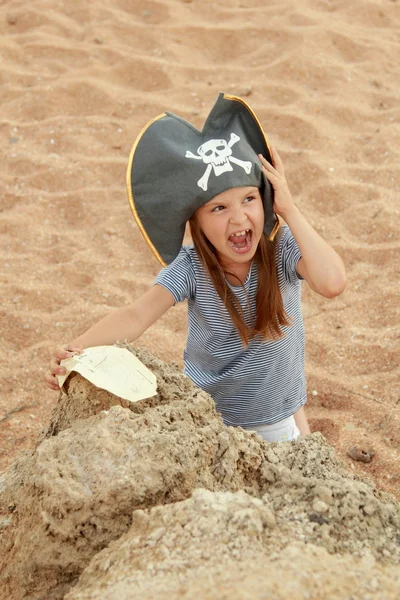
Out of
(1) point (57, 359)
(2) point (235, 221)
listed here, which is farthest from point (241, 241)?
(1) point (57, 359)

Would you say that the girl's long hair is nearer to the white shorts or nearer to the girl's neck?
the girl's neck

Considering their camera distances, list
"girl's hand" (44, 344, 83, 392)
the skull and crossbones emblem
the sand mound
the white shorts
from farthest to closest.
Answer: the white shorts → the skull and crossbones emblem → "girl's hand" (44, 344, 83, 392) → the sand mound

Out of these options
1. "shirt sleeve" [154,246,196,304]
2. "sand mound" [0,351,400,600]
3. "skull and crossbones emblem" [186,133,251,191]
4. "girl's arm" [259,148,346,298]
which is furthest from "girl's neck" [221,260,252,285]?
"sand mound" [0,351,400,600]

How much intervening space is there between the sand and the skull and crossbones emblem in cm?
112

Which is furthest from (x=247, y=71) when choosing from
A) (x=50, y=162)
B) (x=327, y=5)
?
(x=50, y=162)

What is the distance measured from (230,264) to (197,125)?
7.87ft

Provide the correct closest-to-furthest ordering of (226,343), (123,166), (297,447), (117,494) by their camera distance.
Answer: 1. (117,494)
2. (297,447)
3. (226,343)
4. (123,166)

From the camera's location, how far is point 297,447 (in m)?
1.71

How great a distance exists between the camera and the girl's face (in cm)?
224

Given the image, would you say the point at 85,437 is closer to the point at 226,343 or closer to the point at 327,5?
the point at 226,343

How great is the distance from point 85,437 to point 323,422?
145cm

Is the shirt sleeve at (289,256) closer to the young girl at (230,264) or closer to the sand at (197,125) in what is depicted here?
the young girl at (230,264)

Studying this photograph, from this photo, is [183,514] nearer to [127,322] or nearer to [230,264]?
[127,322]

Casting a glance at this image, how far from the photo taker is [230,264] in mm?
2488
